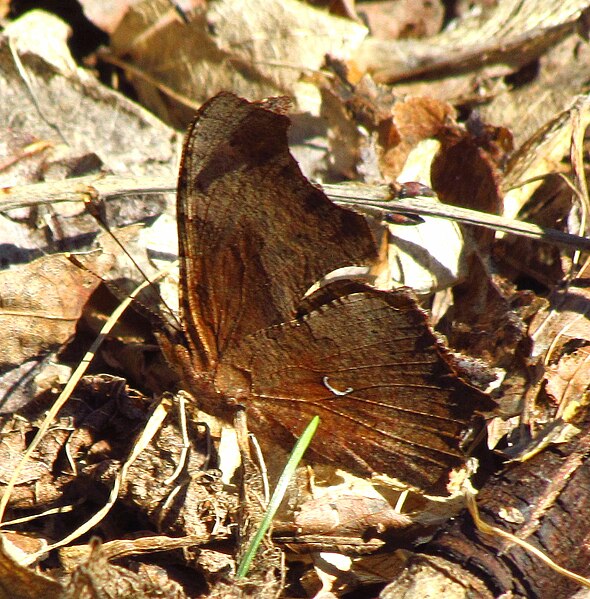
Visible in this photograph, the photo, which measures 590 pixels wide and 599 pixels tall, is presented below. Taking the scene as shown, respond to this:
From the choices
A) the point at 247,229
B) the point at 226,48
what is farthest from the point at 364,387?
the point at 226,48

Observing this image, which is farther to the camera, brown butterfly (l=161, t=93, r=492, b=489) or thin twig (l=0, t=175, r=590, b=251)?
thin twig (l=0, t=175, r=590, b=251)

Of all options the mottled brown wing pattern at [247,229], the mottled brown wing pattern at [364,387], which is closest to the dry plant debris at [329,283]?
the mottled brown wing pattern at [364,387]

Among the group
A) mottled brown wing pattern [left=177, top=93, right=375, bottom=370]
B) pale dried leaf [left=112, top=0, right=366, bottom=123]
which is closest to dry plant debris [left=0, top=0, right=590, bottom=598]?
pale dried leaf [left=112, top=0, right=366, bottom=123]

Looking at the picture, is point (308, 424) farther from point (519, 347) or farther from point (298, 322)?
point (519, 347)

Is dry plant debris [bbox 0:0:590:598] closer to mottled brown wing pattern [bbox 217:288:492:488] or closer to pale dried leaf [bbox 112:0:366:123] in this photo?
pale dried leaf [bbox 112:0:366:123]

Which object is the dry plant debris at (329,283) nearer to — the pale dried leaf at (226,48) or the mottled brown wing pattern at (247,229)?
the pale dried leaf at (226,48)

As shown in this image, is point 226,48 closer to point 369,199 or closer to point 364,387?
point 369,199

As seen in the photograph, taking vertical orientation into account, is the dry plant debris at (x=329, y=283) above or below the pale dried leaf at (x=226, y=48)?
below

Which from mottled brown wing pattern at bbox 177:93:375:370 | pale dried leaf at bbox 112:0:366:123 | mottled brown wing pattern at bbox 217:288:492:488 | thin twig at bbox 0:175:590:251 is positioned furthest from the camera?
pale dried leaf at bbox 112:0:366:123
